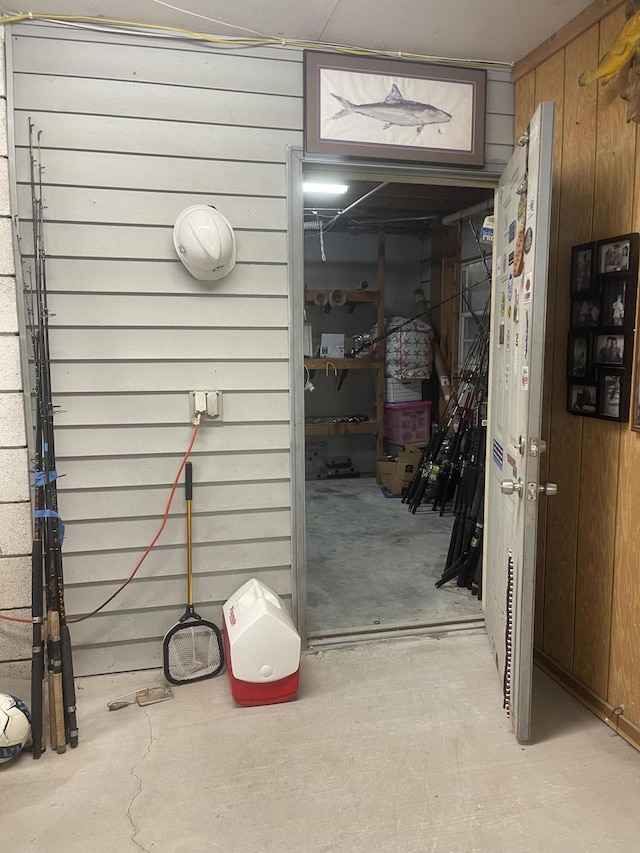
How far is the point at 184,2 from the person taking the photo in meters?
2.14

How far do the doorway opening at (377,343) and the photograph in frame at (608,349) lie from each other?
206 centimetres

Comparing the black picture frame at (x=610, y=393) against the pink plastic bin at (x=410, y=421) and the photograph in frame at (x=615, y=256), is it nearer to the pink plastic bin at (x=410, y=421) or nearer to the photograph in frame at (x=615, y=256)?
the photograph in frame at (x=615, y=256)

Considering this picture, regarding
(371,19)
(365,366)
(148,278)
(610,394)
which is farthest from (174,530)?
(365,366)

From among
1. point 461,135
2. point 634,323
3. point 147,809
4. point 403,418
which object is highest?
point 461,135

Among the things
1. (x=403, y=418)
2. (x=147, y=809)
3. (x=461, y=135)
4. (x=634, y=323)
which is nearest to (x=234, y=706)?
(x=147, y=809)

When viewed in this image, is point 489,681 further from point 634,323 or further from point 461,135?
point 461,135

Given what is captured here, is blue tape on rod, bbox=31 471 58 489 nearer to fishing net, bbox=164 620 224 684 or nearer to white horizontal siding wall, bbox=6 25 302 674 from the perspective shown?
white horizontal siding wall, bbox=6 25 302 674

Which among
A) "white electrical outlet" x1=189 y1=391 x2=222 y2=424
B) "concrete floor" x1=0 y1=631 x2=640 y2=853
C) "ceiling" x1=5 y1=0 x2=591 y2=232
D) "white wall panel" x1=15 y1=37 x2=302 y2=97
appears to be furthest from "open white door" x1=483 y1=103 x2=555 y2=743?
"white electrical outlet" x1=189 y1=391 x2=222 y2=424

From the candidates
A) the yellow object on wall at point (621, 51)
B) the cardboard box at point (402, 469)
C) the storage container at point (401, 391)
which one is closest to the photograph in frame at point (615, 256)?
the yellow object on wall at point (621, 51)

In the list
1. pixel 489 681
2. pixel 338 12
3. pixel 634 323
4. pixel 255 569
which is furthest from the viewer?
pixel 255 569

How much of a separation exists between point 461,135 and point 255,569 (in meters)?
2.12

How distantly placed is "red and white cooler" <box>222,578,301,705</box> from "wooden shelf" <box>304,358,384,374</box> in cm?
374

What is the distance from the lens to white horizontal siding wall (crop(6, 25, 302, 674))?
2.31 m

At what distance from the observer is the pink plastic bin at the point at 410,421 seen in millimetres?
6141
